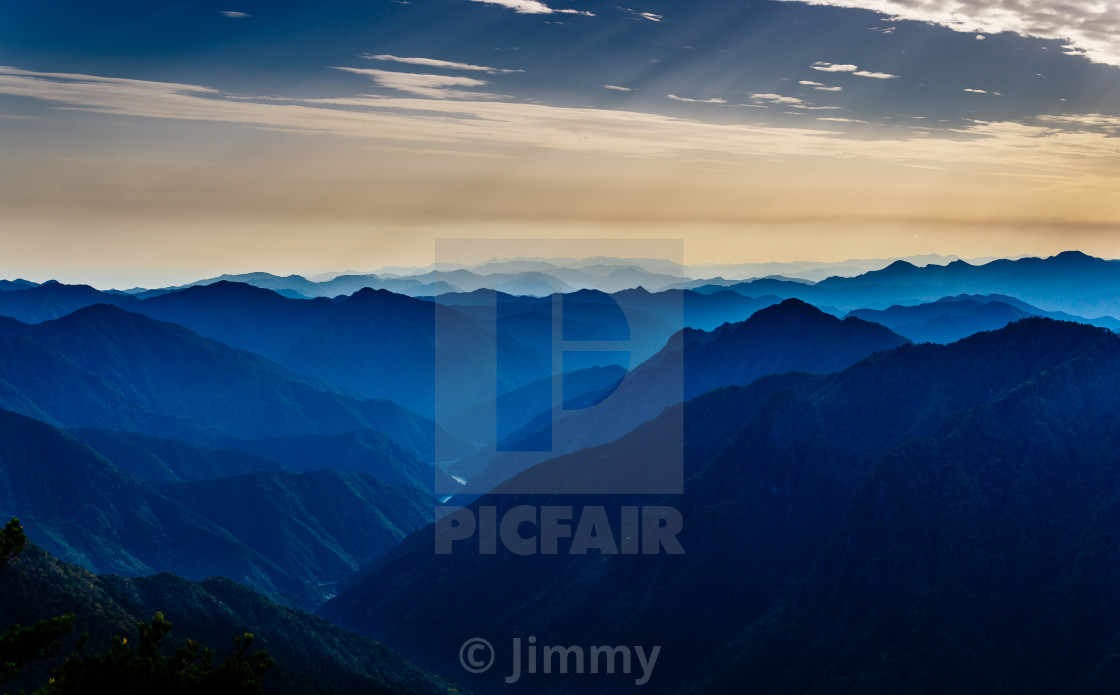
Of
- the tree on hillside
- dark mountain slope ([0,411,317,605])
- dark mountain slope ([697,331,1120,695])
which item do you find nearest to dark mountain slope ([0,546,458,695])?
dark mountain slope ([697,331,1120,695])

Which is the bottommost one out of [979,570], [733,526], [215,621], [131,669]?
[215,621]

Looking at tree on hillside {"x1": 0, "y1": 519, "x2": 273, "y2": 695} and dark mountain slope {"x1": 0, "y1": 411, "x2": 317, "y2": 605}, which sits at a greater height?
tree on hillside {"x1": 0, "y1": 519, "x2": 273, "y2": 695}

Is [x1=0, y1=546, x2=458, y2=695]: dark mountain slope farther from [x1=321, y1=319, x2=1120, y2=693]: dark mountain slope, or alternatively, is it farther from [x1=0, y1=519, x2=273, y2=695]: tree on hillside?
[x1=0, y1=519, x2=273, y2=695]: tree on hillside

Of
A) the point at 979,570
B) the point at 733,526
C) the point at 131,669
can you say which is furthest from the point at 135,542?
the point at 131,669

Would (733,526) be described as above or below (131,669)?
below

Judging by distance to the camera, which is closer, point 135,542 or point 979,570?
point 979,570

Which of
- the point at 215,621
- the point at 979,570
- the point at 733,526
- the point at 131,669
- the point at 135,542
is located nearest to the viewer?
the point at 131,669

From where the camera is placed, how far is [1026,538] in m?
109

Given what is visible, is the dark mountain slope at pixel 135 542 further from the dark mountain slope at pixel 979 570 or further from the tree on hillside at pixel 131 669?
the tree on hillside at pixel 131 669

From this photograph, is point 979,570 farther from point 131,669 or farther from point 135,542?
point 135,542

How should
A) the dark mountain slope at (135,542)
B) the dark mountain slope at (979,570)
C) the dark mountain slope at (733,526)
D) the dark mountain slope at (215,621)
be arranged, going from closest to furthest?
the dark mountain slope at (215,621)
the dark mountain slope at (979,570)
the dark mountain slope at (733,526)
the dark mountain slope at (135,542)

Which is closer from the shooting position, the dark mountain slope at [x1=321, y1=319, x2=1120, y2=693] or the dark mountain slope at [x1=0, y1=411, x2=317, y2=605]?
the dark mountain slope at [x1=321, y1=319, x2=1120, y2=693]

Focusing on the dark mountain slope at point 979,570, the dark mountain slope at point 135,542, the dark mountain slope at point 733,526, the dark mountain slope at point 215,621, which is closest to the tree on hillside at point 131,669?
the dark mountain slope at point 215,621

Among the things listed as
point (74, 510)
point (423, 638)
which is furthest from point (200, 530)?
point (423, 638)
